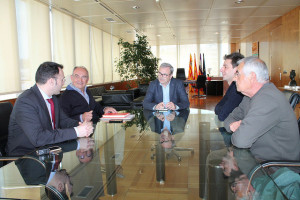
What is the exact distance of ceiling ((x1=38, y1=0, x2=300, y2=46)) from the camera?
19.2ft

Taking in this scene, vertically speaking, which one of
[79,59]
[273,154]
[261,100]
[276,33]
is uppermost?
[276,33]

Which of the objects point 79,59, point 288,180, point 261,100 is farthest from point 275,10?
point 288,180

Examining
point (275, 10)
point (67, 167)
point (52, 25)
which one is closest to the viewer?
point (67, 167)

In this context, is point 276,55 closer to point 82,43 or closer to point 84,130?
point 82,43

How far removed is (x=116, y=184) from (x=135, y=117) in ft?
5.60

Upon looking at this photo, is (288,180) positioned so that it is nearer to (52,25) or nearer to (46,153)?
(46,153)

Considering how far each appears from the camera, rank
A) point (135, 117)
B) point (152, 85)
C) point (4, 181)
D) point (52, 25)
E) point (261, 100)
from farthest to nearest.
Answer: point (52, 25), point (152, 85), point (135, 117), point (261, 100), point (4, 181)

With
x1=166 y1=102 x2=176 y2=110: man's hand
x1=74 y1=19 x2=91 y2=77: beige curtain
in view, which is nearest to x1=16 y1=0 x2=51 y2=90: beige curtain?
x1=74 y1=19 x2=91 y2=77: beige curtain

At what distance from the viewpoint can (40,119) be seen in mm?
1915

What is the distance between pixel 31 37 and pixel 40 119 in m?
4.25

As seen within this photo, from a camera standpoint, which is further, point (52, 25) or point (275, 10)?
point (275, 10)

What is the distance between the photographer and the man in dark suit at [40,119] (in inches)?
70.1

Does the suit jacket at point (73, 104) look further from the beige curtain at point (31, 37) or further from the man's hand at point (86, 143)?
the beige curtain at point (31, 37)

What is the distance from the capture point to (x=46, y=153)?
62.6 inches
